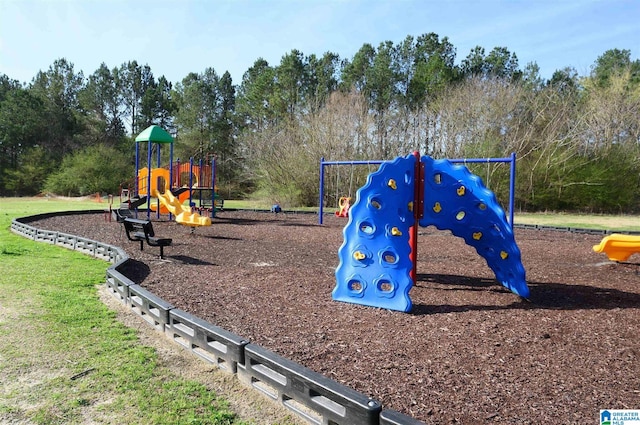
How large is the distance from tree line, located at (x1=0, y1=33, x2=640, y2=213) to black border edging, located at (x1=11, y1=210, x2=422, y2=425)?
508 inches

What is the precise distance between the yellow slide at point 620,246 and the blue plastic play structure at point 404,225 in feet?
12.7

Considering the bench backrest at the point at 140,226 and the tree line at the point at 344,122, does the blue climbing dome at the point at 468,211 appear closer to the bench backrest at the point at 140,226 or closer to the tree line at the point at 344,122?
the bench backrest at the point at 140,226

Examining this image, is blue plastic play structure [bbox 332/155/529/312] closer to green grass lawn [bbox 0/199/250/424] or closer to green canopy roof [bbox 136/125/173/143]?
green grass lawn [bbox 0/199/250/424]

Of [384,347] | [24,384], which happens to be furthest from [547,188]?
[24,384]

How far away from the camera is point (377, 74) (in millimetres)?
36469

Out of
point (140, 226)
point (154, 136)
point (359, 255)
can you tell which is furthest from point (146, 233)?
point (154, 136)

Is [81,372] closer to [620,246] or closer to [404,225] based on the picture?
[404,225]

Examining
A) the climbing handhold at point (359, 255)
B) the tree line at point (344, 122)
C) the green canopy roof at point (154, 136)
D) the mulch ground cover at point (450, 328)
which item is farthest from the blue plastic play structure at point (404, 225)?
the green canopy roof at point (154, 136)

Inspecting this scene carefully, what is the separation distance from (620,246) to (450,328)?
5.76 meters

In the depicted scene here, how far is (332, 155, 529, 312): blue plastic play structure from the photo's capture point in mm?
5324

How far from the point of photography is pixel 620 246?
830 centimetres

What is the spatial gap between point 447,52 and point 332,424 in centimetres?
3855

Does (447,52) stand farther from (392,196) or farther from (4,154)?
(4,154)

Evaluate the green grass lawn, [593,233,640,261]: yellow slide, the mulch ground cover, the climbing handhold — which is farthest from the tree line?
the green grass lawn
